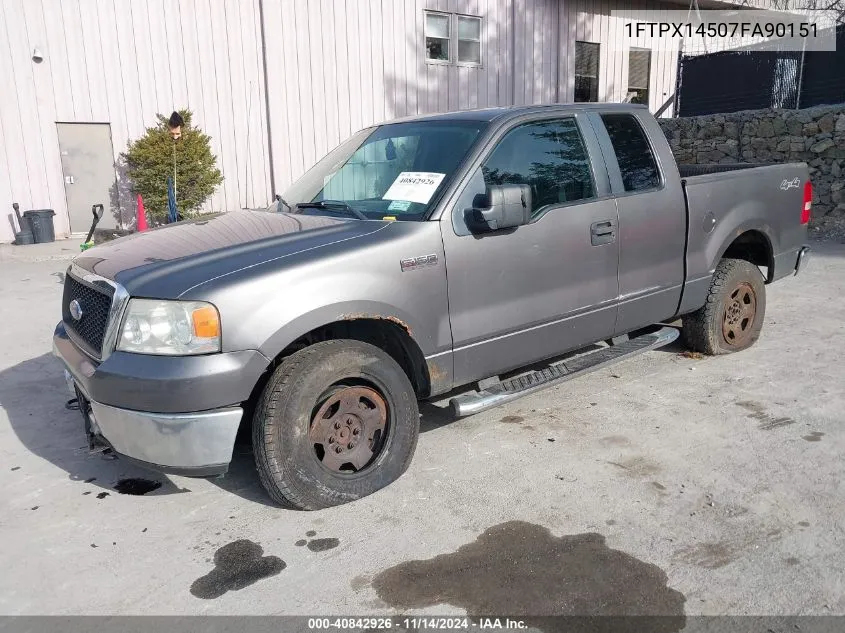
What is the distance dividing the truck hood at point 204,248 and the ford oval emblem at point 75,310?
20 centimetres

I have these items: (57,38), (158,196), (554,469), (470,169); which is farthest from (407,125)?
(57,38)

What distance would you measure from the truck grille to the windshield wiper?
1.32 m

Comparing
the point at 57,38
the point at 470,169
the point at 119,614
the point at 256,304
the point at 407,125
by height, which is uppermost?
the point at 57,38

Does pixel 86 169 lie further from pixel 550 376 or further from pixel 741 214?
pixel 741 214

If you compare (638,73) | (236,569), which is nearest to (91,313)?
(236,569)

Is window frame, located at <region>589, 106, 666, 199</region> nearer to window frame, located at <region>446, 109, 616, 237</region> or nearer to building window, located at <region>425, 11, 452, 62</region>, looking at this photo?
window frame, located at <region>446, 109, 616, 237</region>

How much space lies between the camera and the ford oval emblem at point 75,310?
3523mm

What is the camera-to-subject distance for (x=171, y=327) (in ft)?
9.64

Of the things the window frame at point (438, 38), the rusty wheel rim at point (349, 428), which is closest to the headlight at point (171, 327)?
the rusty wheel rim at point (349, 428)

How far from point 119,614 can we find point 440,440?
2.01 m

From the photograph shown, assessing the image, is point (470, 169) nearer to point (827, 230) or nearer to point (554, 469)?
point (554, 469)

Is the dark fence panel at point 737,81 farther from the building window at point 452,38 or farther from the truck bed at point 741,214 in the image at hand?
the truck bed at point 741,214

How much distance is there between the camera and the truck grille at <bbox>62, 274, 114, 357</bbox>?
3201mm

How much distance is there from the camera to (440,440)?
4.13 meters
